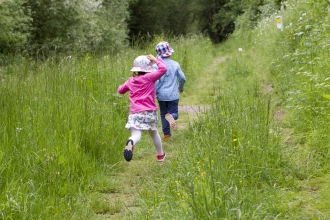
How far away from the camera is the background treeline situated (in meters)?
13.1

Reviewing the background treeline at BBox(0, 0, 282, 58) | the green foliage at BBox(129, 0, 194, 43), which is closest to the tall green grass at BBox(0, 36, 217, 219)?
the background treeline at BBox(0, 0, 282, 58)

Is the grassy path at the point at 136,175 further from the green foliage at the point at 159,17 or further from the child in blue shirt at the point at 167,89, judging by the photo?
the green foliage at the point at 159,17

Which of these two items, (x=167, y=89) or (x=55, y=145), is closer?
(x=55, y=145)

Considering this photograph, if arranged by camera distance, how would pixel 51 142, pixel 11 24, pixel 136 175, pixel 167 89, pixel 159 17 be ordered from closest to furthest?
1. pixel 51 142
2. pixel 136 175
3. pixel 167 89
4. pixel 11 24
5. pixel 159 17

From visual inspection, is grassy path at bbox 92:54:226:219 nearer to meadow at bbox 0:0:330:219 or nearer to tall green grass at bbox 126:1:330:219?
meadow at bbox 0:0:330:219

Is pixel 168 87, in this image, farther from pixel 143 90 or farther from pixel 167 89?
pixel 143 90

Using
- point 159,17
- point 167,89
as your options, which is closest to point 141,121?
point 167,89

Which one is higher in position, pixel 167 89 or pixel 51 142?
pixel 167 89

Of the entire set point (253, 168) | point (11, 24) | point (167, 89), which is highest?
point (11, 24)

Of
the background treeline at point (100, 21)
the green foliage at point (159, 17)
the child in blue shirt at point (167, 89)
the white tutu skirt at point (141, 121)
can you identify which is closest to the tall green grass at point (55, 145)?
the white tutu skirt at point (141, 121)

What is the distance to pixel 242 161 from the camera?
3.79 metres

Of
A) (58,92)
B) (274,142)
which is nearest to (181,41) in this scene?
(58,92)

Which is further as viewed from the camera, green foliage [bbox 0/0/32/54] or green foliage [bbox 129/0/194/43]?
green foliage [bbox 129/0/194/43]

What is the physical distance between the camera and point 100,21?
21.6 meters
